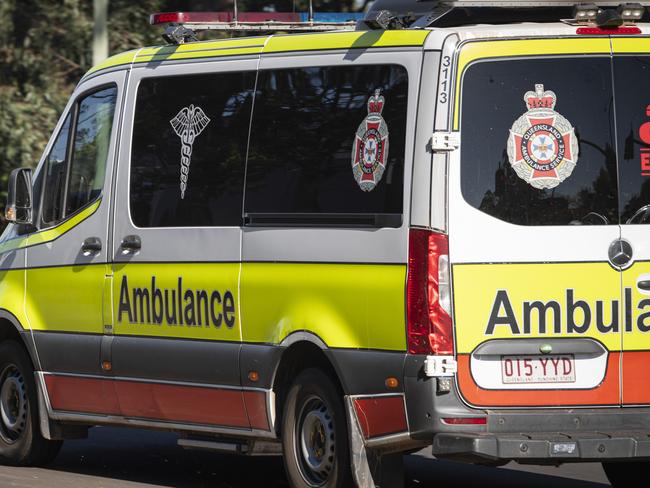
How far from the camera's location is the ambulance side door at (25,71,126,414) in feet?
31.2

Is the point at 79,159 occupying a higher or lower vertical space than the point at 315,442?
higher

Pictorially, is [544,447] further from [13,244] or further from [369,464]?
[13,244]

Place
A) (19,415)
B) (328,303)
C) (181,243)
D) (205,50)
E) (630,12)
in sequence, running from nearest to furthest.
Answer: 1. (630,12)
2. (328,303)
3. (181,243)
4. (205,50)
5. (19,415)

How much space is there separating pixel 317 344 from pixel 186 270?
1197mm

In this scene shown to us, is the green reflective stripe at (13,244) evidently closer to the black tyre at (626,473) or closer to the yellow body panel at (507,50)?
the yellow body panel at (507,50)

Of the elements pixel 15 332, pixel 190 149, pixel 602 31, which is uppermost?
pixel 602 31

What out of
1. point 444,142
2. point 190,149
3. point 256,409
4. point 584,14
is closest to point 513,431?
point 444,142

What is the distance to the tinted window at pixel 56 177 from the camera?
10000 millimetres

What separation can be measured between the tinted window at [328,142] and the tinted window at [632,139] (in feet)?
3.38

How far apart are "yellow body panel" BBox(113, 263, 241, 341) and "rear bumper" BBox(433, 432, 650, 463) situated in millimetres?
1672

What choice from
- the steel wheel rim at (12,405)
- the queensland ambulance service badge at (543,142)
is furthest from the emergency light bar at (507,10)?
the steel wheel rim at (12,405)

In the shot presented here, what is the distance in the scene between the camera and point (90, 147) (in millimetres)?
9781

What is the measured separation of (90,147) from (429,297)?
129 inches

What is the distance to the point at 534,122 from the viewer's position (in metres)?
7.42
